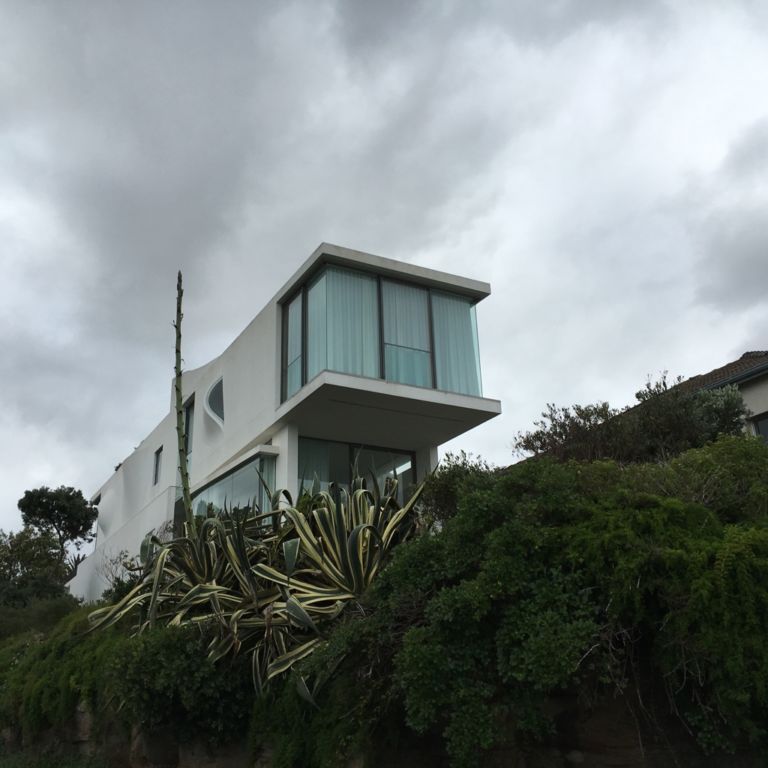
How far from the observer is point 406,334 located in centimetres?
1620

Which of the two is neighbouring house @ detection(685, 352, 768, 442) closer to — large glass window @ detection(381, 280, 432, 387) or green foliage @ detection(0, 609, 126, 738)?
large glass window @ detection(381, 280, 432, 387)

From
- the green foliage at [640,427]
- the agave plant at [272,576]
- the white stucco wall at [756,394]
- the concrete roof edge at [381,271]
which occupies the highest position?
the concrete roof edge at [381,271]

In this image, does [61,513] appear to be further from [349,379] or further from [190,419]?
[349,379]

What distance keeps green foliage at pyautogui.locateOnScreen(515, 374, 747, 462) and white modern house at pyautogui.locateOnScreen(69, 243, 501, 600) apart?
116 inches

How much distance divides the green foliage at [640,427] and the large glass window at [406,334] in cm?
299

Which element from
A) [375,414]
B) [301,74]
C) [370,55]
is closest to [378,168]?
[301,74]

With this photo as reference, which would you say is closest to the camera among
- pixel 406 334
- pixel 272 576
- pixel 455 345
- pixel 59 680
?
pixel 272 576

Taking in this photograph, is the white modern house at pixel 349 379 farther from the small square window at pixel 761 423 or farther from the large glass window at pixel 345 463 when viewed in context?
the small square window at pixel 761 423

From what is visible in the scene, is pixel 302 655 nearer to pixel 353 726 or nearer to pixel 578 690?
pixel 353 726

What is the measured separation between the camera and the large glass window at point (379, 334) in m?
15.3

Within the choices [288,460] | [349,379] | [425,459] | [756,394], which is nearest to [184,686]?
[349,379]

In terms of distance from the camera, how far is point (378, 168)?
13547 millimetres

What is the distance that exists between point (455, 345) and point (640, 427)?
473 centimetres

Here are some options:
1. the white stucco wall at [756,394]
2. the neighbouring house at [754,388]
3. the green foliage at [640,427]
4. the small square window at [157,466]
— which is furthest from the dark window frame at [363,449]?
the small square window at [157,466]
